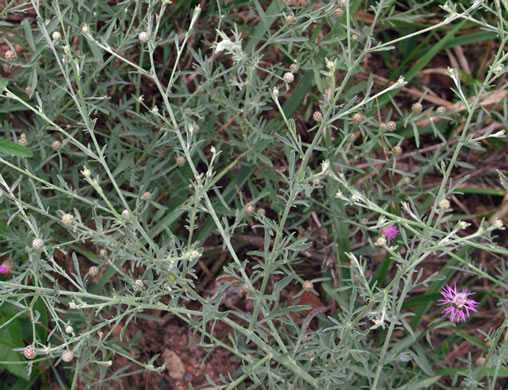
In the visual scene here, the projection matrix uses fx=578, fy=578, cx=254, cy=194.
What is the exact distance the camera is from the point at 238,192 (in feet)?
9.62

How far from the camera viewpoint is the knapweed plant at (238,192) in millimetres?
2402

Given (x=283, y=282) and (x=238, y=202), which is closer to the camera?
(x=283, y=282)

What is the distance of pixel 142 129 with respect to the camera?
9.48 feet

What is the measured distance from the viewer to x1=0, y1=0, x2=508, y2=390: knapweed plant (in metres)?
2.40

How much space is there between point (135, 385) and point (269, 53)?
6.73ft

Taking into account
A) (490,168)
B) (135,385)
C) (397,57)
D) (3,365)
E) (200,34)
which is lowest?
(135,385)

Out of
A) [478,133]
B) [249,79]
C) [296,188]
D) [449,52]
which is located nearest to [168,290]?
[296,188]

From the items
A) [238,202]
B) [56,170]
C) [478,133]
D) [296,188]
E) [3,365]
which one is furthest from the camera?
[478,133]

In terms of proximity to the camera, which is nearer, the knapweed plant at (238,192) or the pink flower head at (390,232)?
the knapweed plant at (238,192)

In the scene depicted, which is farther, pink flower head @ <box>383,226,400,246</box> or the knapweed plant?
pink flower head @ <box>383,226,400,246</box>

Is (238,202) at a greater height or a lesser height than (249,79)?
lesser

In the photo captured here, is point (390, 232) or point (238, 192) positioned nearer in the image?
point (390, 232)

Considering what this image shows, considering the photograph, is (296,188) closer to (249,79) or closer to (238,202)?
(249,79)

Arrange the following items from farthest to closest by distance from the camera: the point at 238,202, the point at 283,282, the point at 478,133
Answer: the point at 478,133 < the point at 238,202 < the point at 283,282
